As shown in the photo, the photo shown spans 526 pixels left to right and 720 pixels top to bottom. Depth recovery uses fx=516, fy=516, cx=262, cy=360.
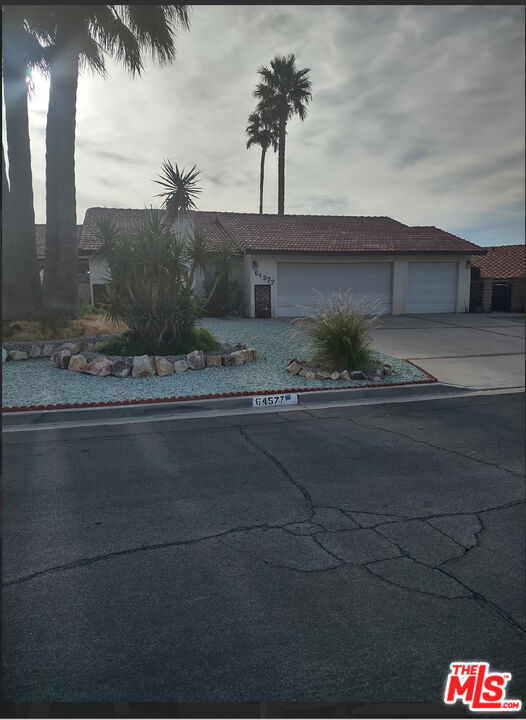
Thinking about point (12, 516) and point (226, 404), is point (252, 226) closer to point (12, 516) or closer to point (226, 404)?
point (226, 404)

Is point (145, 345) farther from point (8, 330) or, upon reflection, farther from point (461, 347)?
point (461, 347)

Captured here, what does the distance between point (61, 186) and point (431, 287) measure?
16427 millimetres

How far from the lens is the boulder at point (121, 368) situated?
1013 centimetres

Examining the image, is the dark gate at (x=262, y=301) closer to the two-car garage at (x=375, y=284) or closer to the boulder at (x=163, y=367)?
the two-car garage at (x=375, y=284)

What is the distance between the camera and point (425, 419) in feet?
25.1

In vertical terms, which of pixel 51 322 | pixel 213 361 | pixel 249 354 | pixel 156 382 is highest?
pixel 51 322

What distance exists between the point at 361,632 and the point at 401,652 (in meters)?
0.25

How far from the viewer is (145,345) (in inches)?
451

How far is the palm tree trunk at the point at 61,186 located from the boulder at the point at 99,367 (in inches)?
157

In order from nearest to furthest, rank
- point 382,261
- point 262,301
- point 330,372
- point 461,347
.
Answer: point 330,372
point 461,347
point 262,301
point 382,261

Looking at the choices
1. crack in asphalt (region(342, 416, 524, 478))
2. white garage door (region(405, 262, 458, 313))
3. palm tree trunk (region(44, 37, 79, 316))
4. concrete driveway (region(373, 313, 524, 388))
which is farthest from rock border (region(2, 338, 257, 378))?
white garage door (region(405, 262, 458, 313))

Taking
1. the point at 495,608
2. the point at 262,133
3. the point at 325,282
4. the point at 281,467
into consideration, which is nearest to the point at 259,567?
the point at 495,608

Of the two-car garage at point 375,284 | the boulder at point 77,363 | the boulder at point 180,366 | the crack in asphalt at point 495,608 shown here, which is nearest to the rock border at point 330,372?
the boulder at point 180,366

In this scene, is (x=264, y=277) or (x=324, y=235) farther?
(x=324, y=235)
